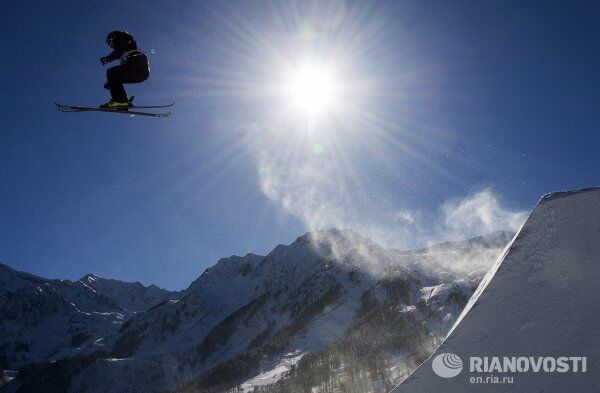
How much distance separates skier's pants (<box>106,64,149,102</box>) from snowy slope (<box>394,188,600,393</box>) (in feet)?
47.7

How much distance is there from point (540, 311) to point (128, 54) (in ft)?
51.3

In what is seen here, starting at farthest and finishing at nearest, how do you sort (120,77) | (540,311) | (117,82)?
(117,82), (120,77), (540,311)

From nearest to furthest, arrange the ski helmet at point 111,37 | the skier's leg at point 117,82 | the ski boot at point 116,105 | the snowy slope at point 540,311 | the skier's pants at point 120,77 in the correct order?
the snowy slope at point 540,311, the ski helmet at point 111,37, the skier's pants at point 120,77, the skier's leg at point 117,82, the ski boot at point 116,105

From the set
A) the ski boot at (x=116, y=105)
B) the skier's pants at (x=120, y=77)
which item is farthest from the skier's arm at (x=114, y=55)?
the ski boot at (x=116, y=105)

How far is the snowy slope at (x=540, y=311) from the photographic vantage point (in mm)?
7113

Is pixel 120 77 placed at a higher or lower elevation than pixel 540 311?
higher

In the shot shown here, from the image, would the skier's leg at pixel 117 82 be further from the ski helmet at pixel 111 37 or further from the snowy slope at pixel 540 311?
the snowy slope at pixel 540 311

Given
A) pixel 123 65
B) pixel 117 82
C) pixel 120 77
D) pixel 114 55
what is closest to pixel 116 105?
pixel 117 82

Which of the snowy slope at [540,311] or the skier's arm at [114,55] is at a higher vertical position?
the skier's arm at [114,55]

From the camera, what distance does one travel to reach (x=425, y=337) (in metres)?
163

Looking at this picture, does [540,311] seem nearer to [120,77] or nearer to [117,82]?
[120,77]

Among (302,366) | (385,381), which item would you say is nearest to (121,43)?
(385,381)

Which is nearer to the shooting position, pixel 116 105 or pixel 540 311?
pixel 540 311

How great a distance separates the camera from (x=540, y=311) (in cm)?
775
